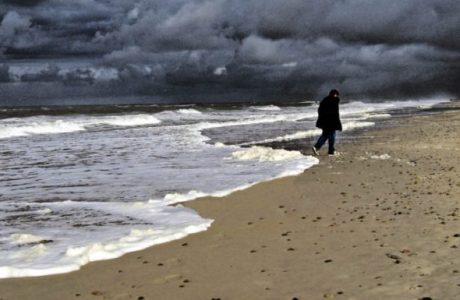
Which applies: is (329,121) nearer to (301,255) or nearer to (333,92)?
(333,92)

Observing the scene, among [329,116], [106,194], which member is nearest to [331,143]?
[329,116]

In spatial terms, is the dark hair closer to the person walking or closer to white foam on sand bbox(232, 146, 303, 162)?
the person walking

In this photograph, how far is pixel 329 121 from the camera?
54.6ft

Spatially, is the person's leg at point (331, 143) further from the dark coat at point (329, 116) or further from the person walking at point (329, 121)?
the dark coat at point (329, 116)

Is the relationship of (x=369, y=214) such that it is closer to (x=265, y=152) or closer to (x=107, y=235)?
(x=107, y=235)

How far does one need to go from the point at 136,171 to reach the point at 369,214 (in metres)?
7.06

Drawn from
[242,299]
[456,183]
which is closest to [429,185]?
[456,183]

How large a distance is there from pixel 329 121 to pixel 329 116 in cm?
22

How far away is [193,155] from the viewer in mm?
16641

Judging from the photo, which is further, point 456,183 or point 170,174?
point 170,174

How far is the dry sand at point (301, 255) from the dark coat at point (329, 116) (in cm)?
687

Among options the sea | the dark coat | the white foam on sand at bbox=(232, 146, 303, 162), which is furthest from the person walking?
the white foam on sand at bbox=(232, 146, 303, 162)

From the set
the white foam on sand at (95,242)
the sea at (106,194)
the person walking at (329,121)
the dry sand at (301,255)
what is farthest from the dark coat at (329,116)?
the white foam on sand at (95,242)

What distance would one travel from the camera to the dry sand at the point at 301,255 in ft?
15.2
